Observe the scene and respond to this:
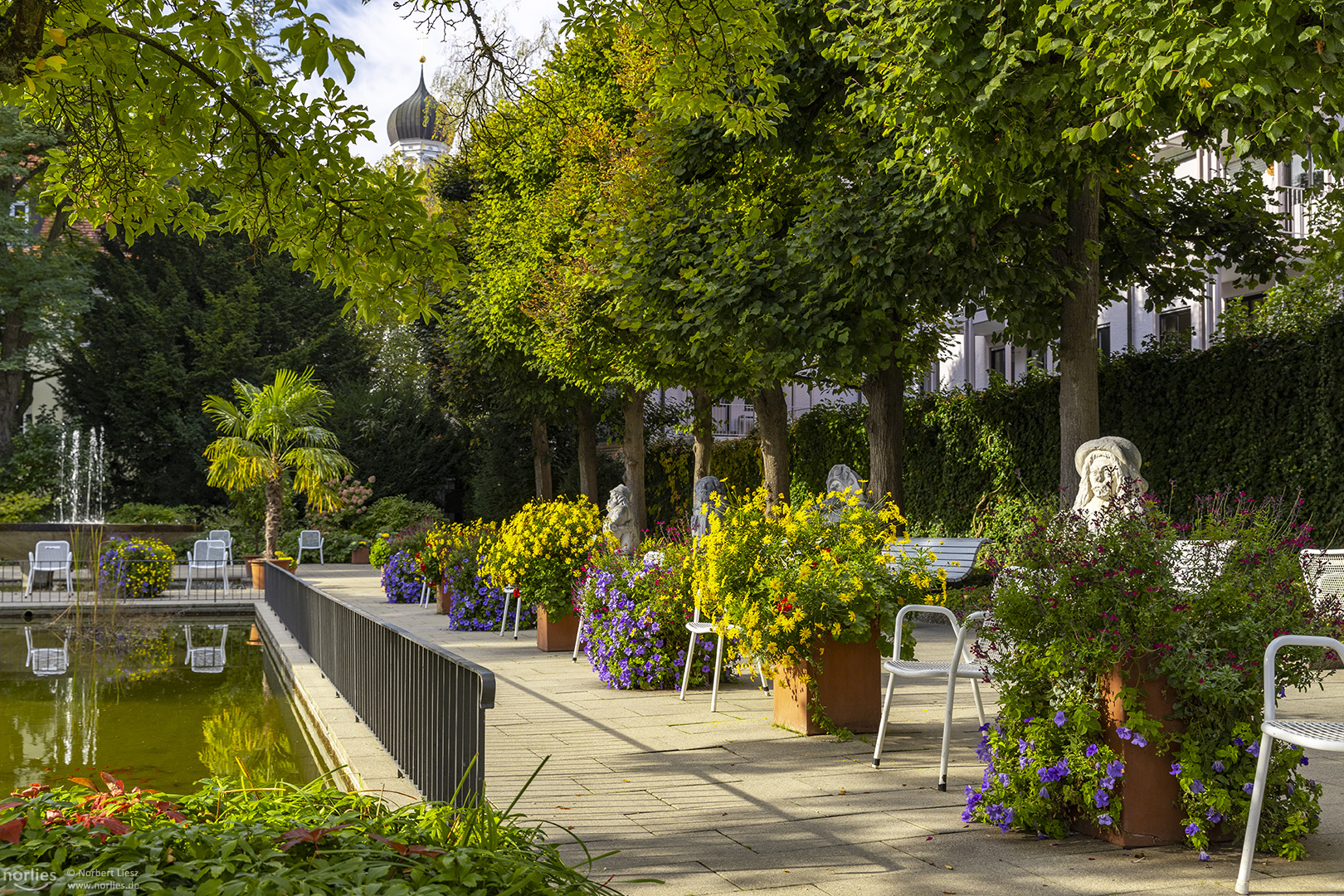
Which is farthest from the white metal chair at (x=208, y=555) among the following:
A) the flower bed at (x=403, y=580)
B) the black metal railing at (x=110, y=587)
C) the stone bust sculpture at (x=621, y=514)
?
the stone bust sculpture at (x=621, y=514)

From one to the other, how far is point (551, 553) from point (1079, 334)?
20.5 ft

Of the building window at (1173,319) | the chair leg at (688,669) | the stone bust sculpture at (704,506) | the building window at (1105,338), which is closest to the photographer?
the stone bust sculpture at (704,506)

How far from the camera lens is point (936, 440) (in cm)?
1766

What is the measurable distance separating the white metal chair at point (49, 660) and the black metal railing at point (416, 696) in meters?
4.90

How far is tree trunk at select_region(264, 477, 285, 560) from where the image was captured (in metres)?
22.4

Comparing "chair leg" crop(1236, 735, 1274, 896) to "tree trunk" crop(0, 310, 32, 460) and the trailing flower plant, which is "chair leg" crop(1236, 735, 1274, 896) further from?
"tree trunk" crop(0, 310, 32, 460)

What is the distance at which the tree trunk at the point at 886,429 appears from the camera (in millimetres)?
14680

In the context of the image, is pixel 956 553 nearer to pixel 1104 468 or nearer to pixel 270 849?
pixel 1104 468

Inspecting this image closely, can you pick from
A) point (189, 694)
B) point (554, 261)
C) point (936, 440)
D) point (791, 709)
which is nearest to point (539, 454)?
point (554, 261)

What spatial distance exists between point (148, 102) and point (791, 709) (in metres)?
4.96

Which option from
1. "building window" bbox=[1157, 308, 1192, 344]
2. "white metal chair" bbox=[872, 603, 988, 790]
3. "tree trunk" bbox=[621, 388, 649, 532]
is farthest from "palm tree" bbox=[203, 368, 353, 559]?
"white metal chair" bbox=[872, 603, 988, 790]

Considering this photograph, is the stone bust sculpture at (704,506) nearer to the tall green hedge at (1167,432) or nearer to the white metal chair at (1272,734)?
the tall green hedge at (1167,432)

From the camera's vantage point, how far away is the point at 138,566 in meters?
19.0

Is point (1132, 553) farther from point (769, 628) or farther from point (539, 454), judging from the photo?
point (539, 454)
